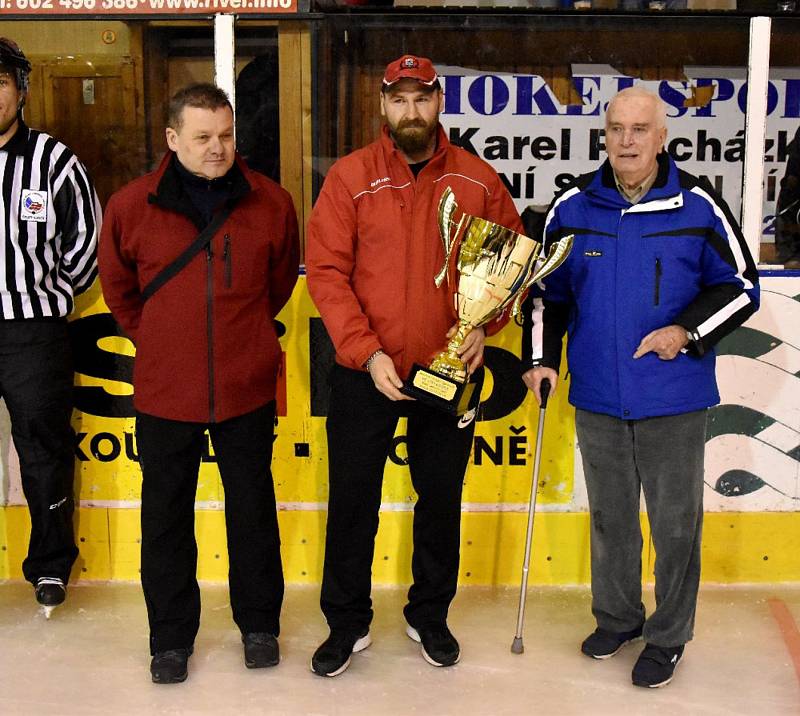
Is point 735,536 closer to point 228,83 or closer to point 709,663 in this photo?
point 709,663

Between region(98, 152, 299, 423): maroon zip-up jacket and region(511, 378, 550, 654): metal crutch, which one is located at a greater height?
region(98, 152, 299, 423): maroon zip-up jacket

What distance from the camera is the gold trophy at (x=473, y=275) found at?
2.76 meters

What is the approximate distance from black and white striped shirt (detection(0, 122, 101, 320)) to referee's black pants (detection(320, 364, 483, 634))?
102cm

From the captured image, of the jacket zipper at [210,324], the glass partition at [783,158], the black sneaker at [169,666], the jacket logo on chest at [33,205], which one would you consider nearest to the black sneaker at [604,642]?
the black sneaker at [169,666]

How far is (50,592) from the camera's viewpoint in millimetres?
3422

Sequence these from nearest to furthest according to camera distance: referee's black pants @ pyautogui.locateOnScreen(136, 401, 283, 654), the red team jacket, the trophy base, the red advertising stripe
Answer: the trophy base, the red team jacket, referee's black pants @ pyautogui.locateOnScreen(136, 401, 283, 654), the red advertising stripe

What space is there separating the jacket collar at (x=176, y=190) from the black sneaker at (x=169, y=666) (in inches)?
48.3

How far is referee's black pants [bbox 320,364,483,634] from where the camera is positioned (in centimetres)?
296

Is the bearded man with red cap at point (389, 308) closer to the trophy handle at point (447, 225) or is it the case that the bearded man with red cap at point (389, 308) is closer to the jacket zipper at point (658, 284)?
the trophy handle at point (447, 225)

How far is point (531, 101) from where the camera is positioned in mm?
4195

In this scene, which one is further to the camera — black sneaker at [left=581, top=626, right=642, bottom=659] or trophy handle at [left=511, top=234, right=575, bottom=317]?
black sneaker at [left=581, top=626, right=642, bottom=659]

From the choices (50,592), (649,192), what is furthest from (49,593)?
(649,192)

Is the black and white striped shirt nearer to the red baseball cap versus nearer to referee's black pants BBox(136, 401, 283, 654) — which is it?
referee's black pants BBox(136, 401, 283, 654)

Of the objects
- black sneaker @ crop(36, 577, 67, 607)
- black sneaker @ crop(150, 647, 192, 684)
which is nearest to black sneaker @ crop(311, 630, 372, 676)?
black sneaker @ crop(150, 647, 192, 684)
